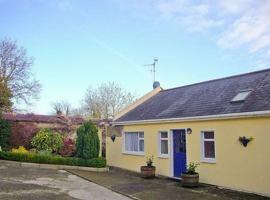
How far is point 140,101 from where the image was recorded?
24.7 m

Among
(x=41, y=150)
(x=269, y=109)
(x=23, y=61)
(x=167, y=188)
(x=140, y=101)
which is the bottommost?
(x=167, y=188)

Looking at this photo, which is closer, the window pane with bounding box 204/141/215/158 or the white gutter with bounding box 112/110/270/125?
the white gutter with bounding box 112/110/270/125

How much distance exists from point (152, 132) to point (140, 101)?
5.69 m

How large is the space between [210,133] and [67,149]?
39.7 feet

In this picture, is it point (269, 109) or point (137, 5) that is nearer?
point (269, 109)

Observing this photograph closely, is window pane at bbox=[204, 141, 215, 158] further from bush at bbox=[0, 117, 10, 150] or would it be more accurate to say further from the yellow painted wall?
bush at bbox=[0, 117, 10, 150]

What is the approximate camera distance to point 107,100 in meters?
43.6

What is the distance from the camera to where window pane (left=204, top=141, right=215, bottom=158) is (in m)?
15.3

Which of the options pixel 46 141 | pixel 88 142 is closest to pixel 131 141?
pixel 88 142

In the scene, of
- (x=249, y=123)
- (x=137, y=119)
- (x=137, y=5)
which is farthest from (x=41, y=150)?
(x=249, y=123)

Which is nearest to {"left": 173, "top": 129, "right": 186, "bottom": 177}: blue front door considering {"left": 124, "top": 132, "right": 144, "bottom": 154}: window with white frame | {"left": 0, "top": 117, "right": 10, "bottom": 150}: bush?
{"left": 124, "top": 132, "right": 144, "bottom": 154}: window with white frame

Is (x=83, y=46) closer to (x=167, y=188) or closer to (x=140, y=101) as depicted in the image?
(x=140, y=101)

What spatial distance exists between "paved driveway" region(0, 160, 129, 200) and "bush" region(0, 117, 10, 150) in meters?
5.75

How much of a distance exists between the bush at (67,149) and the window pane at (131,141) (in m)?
4.51
